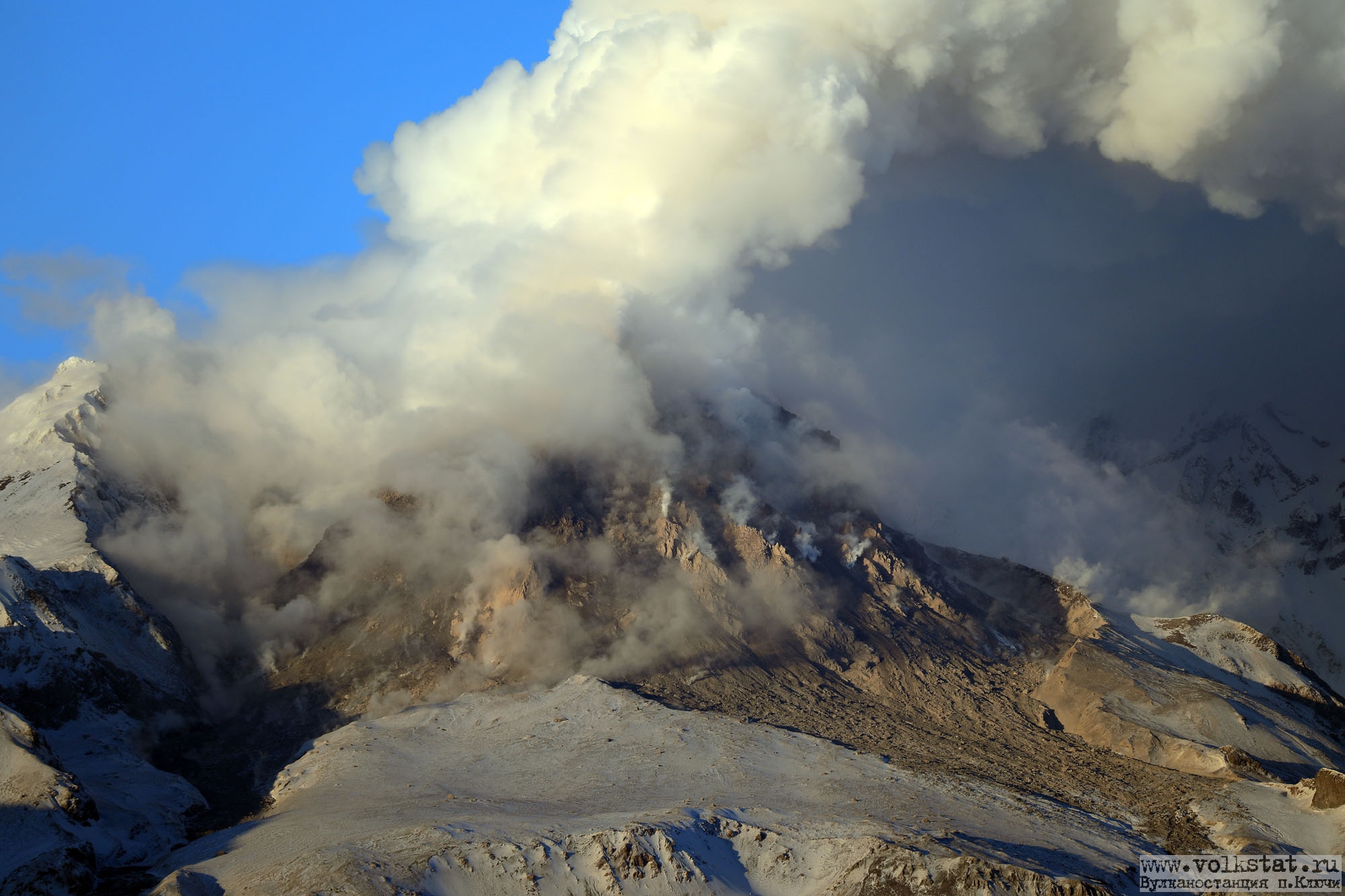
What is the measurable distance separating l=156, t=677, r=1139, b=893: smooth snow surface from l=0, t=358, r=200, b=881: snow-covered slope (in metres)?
5.92

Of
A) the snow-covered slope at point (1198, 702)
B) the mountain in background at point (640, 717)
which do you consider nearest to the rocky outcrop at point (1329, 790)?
the mountain in background at point (640, 717)

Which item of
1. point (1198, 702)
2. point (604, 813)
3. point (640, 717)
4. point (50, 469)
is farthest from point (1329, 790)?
point (50, 469)

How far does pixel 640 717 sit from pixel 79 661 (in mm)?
41211

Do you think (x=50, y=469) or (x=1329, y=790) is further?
(x=50, y=469)

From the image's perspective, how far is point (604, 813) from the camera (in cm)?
6519

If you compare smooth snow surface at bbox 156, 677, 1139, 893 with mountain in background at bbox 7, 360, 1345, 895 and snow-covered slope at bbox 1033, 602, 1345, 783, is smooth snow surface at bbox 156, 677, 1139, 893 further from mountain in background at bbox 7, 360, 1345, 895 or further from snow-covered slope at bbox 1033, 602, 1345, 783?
snow-covered slope at bbox 1033, 602, 1345, 783

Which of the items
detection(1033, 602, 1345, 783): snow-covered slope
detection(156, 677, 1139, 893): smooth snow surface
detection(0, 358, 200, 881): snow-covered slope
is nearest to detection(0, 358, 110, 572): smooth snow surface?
detection(0, 358, 200, 881): snow-covered slope

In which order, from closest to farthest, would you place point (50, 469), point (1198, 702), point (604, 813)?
point (604, 813) < point (1198, 702) < point (50, 469)

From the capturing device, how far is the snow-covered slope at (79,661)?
64312 mm

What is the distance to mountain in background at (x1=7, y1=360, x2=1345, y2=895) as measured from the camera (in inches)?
2352

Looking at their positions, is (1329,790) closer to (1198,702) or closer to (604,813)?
(1198,702)

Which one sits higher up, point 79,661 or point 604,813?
point 79,661

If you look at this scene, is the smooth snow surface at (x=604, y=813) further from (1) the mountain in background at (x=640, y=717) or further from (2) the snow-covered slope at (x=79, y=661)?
(2) the snow-covered slope at (x=79, y=661)

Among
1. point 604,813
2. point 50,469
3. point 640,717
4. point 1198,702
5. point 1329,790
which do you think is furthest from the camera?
point 50,469
